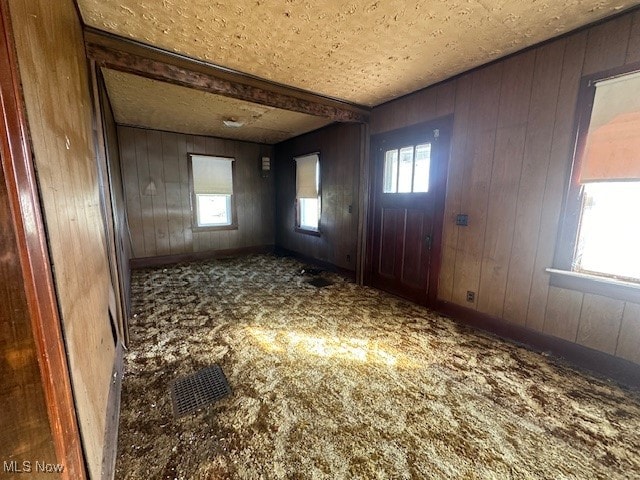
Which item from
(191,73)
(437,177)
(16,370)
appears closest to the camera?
(16,370)

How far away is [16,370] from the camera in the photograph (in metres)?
0.56

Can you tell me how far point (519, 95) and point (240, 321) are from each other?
3.35 meters

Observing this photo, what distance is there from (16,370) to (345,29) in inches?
96.2

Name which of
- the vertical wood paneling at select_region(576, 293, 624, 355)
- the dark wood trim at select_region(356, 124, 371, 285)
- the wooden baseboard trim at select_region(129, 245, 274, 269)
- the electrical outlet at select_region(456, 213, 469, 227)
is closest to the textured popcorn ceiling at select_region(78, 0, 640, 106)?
the dark wood trim at select_region(356, 124, 371, 285)

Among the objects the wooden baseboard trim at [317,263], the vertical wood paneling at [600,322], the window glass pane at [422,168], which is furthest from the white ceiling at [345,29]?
the wooden baseboard trim at [317,263]

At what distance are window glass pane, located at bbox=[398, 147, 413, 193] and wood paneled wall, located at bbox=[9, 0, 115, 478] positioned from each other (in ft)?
9.95

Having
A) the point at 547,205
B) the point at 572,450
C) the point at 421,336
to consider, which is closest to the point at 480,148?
the point at 547,205

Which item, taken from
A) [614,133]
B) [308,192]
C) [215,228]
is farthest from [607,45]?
[215,228]

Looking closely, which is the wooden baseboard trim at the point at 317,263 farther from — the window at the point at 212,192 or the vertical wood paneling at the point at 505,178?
the vertical wood paneling at the point at 505,178

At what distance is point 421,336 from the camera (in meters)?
2.41

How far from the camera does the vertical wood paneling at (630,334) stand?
1769mm

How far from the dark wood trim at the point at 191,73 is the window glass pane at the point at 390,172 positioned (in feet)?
3.26

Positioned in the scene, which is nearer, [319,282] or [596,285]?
[596,285]

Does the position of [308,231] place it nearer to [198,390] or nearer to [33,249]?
[198,390]
